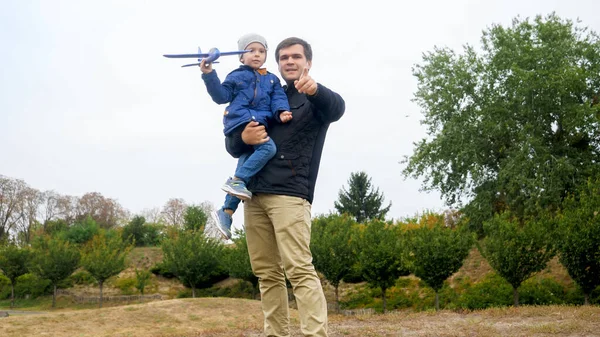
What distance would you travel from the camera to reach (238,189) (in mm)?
3898

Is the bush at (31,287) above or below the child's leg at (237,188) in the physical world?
below

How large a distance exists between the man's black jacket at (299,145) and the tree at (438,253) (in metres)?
21.3

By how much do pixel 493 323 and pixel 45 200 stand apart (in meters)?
61.0

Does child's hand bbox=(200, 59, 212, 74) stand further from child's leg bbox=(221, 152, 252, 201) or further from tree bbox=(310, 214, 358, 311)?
tree bbox=(310, 214, 358, 311)

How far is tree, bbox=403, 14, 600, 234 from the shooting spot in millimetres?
27438

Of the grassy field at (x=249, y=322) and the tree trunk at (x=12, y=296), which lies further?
the tree trunk at (x=12, y=296)

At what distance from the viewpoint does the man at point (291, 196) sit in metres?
3.77

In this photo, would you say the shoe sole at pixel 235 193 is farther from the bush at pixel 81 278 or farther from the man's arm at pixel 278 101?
the bush at pixel 81 278

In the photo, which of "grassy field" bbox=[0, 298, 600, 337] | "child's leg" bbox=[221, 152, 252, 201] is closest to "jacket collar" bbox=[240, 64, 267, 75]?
"child's leg" bbox=[221, 152, 252, 201]

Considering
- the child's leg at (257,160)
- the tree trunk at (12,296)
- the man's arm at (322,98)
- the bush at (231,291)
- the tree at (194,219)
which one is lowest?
the bush at (231,291)

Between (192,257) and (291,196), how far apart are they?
109ft

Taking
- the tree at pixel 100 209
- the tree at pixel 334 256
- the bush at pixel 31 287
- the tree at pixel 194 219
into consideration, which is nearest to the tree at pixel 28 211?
the tree at pixel 100 209

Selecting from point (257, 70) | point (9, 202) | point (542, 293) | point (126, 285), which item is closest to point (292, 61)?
point (257, 70)

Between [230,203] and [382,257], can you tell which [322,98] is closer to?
[230,203]
